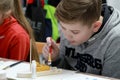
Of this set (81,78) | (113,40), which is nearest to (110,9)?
(113,40)

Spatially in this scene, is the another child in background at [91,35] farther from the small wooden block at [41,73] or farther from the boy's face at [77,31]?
the small wooden block at [41,73]

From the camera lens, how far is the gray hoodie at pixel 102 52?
1227 mm

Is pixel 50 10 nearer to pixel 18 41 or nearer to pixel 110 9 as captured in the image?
pixel 18 41

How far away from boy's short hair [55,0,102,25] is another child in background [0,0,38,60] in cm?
39

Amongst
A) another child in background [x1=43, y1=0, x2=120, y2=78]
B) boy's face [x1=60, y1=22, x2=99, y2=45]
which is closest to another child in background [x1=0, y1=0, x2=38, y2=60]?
another child in background [x1=43, y1=0, x2=120, y2=78]

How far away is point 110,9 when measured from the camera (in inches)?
53.0

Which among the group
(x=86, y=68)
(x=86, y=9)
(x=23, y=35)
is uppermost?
(x=86, y=9)

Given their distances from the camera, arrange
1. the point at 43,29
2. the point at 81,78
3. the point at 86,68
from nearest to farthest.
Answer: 1. the point at 81,78
2. the point at 86,68
3. the point at 43,29

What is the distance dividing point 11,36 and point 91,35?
1.49 ft

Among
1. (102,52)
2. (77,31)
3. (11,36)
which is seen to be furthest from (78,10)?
(11,36)

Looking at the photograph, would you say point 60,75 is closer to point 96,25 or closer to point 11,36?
point 96,25

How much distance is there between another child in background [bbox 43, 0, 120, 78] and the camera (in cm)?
116

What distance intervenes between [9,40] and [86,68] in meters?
0.45

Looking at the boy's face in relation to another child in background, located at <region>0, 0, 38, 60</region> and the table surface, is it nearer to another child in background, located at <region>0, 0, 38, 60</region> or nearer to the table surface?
the table surface
